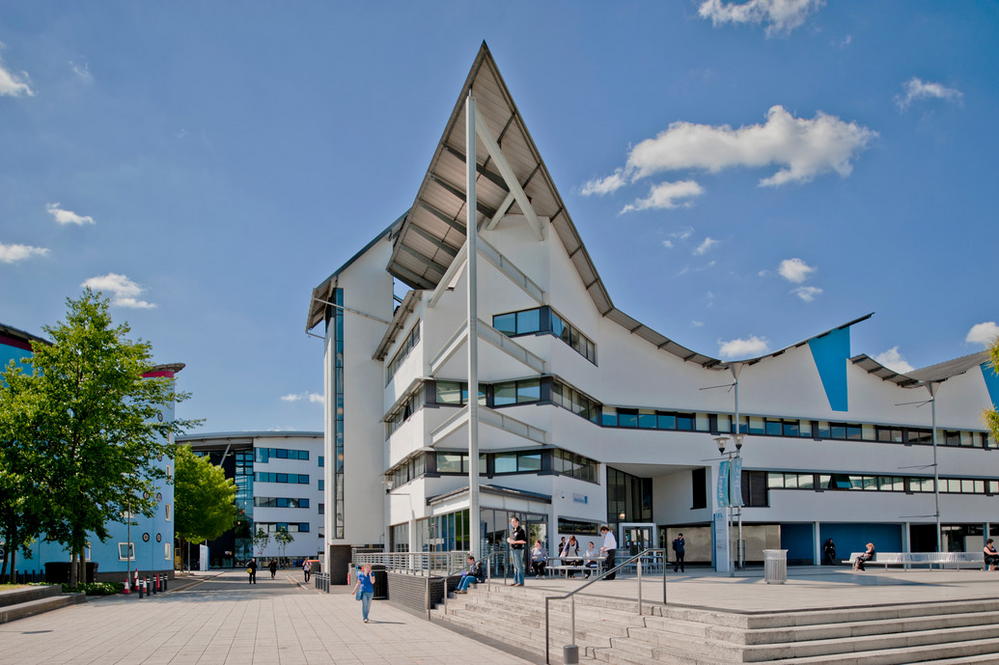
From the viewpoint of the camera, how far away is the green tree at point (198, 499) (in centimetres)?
6538

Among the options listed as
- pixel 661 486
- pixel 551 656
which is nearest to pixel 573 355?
pixel 661 486

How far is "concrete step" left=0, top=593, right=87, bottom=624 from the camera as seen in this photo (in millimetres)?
19812

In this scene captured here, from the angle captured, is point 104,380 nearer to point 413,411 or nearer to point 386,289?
point 413,411

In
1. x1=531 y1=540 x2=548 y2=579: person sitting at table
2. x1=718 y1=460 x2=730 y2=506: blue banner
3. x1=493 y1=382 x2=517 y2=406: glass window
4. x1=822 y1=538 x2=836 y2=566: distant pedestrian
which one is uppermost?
x1=493 y1=382 x2=517 y2=406: glass window

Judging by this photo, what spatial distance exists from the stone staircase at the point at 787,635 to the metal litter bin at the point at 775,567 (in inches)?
224

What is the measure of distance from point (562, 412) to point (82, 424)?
1829cm

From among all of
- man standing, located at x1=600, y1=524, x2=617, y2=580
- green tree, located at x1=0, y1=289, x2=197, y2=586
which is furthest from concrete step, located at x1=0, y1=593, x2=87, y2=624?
man standing, located at x1=600, y1=524, x2=617, y2=580

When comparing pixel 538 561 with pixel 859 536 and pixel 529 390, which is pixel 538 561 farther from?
pixel 859 536

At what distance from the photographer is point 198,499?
2653 inches

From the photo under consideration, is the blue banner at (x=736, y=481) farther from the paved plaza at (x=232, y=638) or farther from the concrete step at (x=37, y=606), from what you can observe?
the concrete step at (x=37, y=606)

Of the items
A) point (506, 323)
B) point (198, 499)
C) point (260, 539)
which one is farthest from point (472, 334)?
point (260, 539)

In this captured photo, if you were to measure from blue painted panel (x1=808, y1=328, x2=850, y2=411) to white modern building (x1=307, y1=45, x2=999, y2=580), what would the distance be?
0.11 meters

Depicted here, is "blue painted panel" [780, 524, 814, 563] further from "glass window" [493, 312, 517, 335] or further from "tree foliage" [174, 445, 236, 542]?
"tree foliage" [174, 445, 236, 542]

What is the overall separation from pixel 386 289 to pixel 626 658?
3806cm
